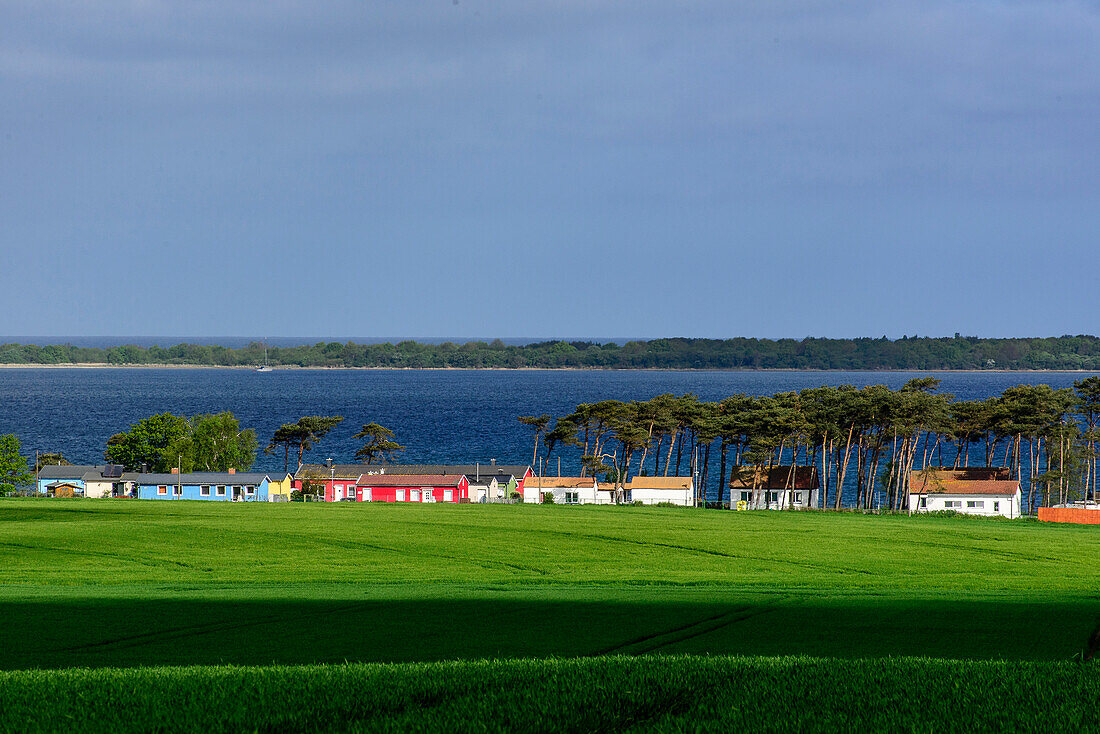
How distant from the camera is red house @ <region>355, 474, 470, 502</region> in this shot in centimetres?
9050

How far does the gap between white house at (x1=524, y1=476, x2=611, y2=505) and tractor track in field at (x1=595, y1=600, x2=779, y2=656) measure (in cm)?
6981

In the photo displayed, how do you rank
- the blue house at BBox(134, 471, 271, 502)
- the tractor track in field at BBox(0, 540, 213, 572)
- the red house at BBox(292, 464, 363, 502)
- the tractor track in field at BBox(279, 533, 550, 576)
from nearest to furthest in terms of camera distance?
the tractor track in field at BBox(279, 533, 550, 576), the tractor track in field at BBox(0, 540, 213, 572), the blue house at BBox(134, 471, 271, 502), the red house at BBox(292, 464, 363, 502)

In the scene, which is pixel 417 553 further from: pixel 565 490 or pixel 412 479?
pixel 565 490

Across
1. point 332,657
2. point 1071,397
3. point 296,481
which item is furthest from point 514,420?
point 332,657

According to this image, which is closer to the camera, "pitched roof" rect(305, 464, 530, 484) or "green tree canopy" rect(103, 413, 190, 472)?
"pitched roof" rect(305, 464, 530, 484)

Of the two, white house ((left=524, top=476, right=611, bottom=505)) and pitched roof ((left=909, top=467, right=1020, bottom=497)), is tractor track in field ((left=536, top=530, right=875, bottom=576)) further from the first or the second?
pitched roof ((left=909, top=467, right=1020, bottom=497))

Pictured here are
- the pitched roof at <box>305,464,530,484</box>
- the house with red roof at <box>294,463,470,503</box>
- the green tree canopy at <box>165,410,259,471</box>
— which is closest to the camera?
the house with red roof at <box>294,463,470,503</box>

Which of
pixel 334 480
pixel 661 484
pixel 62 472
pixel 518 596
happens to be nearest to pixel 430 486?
pixel 334 480

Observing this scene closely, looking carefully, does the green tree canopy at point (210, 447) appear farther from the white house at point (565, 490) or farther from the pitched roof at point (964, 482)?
the pitched roof at point (964, 482)

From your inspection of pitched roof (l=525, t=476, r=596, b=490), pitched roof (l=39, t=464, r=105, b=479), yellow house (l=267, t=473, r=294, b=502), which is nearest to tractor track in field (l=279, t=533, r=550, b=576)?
yellow house (l=267, t=473, r=294, b=502)

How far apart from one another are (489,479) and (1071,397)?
167ft

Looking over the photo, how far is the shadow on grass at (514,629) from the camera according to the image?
1553cm

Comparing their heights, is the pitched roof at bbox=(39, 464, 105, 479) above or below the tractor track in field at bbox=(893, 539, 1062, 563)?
below

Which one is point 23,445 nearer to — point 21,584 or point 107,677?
point 21,584
